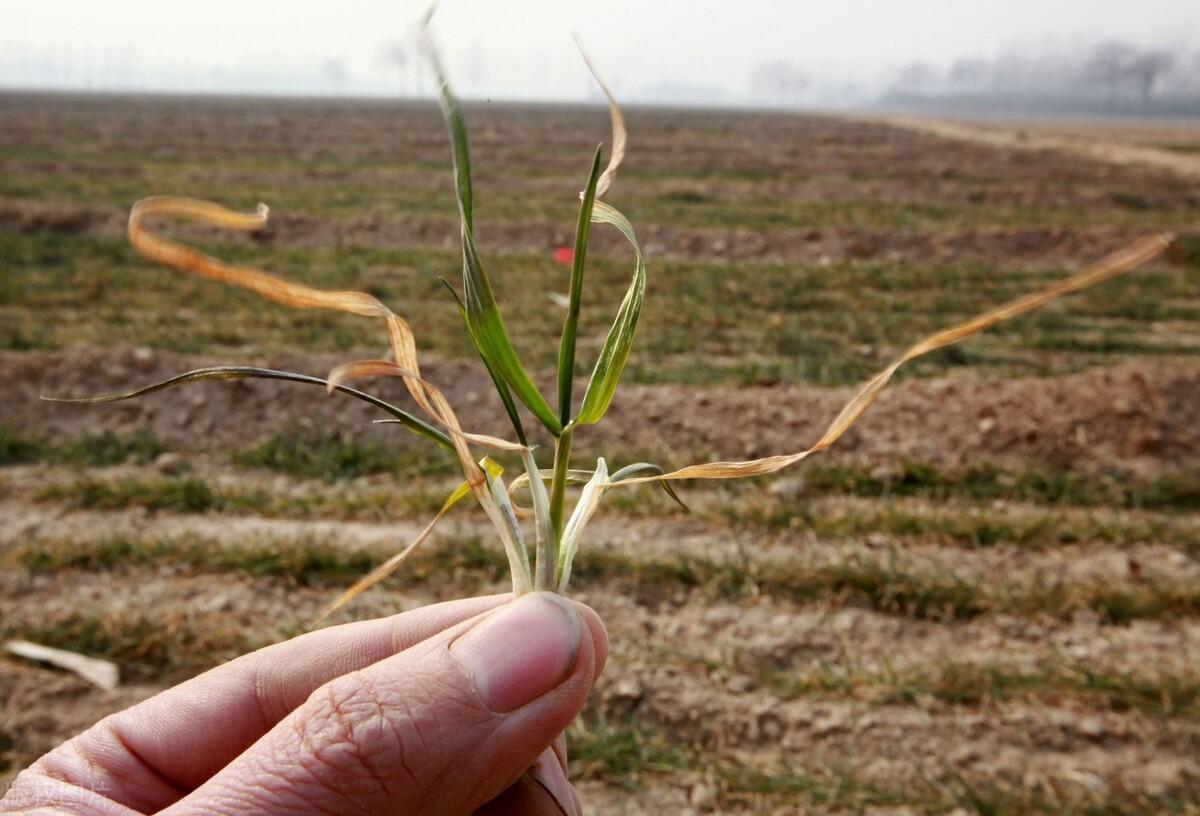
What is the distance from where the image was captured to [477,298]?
4.01 feet

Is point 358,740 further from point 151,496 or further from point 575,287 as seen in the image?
point 151,496

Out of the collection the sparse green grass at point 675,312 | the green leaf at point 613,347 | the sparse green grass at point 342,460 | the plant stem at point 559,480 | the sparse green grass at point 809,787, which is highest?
the green leaf at point 613,347

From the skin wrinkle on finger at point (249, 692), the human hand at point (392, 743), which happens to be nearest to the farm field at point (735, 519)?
the skin wrinkle on finger at point (249, 692)

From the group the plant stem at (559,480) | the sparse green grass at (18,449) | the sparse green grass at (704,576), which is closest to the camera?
the plant stem at (559,480)

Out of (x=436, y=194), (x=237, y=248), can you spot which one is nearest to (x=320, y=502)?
(x=237, y=248)

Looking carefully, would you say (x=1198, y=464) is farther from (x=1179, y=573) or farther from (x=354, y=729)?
(x=354, y=729)

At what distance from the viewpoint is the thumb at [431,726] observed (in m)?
1.20

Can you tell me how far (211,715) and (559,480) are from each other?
2.67 ft

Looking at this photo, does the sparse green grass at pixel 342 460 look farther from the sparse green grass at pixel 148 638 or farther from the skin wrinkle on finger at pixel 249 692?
the skin wrinkle on finger at pixel 249 692

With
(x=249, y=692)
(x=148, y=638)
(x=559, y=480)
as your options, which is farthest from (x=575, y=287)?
(x=148, y=638)

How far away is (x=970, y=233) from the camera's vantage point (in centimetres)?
1178

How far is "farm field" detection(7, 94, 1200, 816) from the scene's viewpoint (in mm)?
3068

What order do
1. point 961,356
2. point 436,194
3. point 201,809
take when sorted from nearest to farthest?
point 201,809 → point 961,356 → point 436,194

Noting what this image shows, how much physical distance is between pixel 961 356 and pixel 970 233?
5.49 metres
